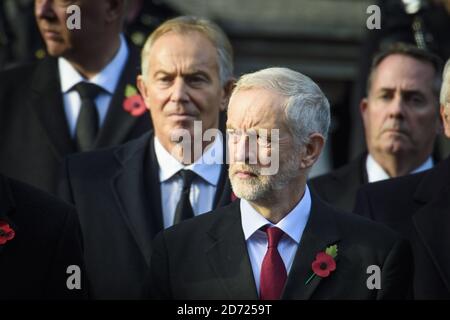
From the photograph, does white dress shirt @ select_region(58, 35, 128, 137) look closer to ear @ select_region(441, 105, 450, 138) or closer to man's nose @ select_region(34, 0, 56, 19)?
man's nose @ select_region(34, 0, 56, 19)

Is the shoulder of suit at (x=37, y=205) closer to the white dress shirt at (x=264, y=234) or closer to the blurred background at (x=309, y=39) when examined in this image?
the white dress shirt at (x=264, y=234)

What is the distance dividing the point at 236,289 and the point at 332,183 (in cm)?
216

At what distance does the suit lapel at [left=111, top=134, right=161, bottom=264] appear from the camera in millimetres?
6449

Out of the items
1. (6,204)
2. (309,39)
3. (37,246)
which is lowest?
(37,246)

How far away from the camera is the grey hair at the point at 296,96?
5.67m

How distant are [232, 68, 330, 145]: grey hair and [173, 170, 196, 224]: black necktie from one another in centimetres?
87

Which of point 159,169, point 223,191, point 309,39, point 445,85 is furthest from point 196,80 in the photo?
point 309,39

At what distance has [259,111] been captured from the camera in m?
5.64

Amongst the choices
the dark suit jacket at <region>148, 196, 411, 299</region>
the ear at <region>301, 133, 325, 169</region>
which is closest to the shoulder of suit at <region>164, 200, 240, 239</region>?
the dark suit jacket at <region>148, 196, 411, 299</region>

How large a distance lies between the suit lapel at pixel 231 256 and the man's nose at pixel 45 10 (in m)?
2.19

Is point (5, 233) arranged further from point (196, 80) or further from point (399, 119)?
point (399, 119)

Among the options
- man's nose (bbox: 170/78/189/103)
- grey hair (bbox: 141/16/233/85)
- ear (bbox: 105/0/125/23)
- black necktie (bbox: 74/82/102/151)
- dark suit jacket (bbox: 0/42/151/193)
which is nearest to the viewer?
man's nose (bbox: 170/78/189/103)

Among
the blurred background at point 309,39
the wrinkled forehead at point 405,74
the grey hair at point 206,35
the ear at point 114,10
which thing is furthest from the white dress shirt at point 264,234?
the blurred background at point 309,39

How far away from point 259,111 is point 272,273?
23.0 inches
